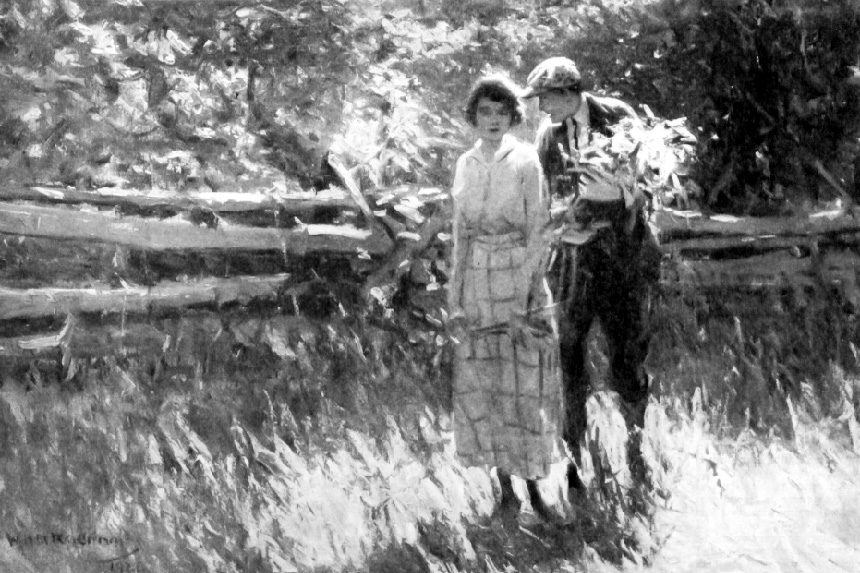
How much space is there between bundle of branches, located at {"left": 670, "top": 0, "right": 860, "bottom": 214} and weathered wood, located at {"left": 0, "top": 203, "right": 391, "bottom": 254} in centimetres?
142

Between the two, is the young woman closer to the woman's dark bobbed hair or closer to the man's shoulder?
the woman's dark bobbed hair

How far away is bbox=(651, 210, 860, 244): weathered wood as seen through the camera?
3586mm

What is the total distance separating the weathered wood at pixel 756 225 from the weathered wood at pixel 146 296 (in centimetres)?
151

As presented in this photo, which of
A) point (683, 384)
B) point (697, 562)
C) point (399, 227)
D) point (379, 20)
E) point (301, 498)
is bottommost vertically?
point (697, 562)

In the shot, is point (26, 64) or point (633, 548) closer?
point (633, 548)

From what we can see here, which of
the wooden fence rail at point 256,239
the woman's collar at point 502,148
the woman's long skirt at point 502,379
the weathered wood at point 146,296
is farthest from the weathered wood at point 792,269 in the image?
the weathered wood at point 146,296

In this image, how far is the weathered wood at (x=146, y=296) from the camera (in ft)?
11.9

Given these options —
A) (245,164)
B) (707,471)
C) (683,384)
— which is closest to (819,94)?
(683,384)

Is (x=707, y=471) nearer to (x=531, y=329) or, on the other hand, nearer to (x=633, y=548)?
(x=633, y=548)

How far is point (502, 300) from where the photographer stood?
3.21 meters

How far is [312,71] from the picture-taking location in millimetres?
3664

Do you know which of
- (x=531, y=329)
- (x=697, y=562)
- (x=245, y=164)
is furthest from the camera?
(x=245, y=164)

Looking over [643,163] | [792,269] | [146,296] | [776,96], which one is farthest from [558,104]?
[146,296]

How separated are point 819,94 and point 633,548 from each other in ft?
6.18
